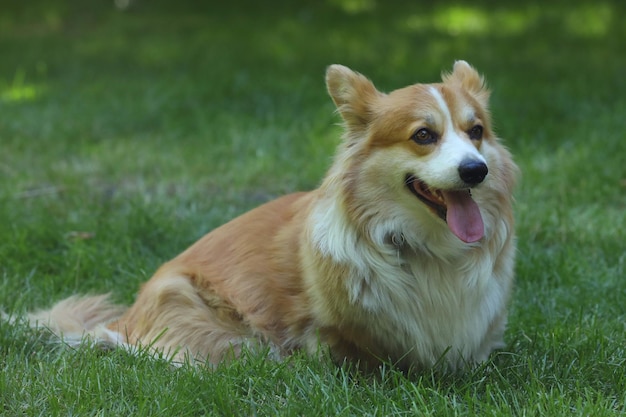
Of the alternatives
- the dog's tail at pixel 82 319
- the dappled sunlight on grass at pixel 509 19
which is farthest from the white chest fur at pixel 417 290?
the dappled sunlight on grass at pixel 509 19

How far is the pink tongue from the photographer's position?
12.3 feet

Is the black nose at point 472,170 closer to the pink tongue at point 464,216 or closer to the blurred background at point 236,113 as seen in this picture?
the pink tongue at point 464,216

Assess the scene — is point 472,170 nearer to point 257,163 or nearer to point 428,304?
point 428,304

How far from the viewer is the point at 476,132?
156 inches

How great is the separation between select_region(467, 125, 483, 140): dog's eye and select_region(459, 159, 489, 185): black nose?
1.06 ft

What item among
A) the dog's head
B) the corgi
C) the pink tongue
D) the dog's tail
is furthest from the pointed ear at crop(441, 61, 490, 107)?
the dog's tail

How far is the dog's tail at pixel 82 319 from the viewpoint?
14.1 feet

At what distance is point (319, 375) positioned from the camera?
3713mm

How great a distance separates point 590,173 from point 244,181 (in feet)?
8.49

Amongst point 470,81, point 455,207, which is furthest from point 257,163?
point 455,207

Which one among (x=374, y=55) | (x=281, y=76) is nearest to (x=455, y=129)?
(x=281, y=76)

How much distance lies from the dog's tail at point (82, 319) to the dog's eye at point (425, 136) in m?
1.69

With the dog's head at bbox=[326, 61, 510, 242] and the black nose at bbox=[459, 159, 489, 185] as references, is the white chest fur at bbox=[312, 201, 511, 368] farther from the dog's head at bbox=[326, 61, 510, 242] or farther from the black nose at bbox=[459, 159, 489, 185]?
the black nose at bbox=[459, 159, 489, 185]

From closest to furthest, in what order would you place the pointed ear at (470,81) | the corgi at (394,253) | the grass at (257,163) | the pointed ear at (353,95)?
the grass at (257,163), the corgi at (394,253), the pointed ear at (353,95), the pointed ear at (470,81)
